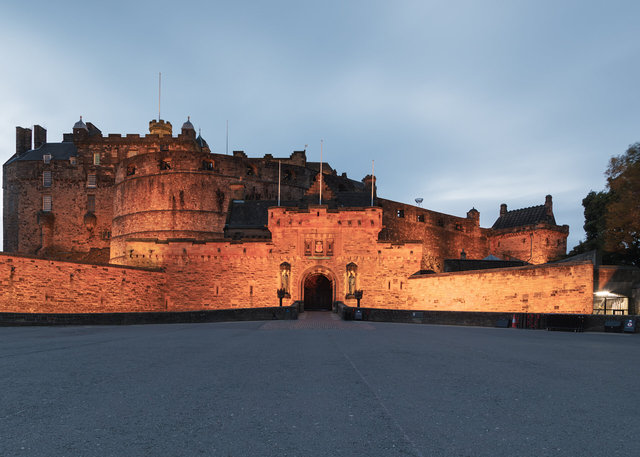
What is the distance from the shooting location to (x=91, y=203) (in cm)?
4578

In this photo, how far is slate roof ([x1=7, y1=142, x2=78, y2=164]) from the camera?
1849 inches

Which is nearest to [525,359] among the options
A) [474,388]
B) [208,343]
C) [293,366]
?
[474,388]

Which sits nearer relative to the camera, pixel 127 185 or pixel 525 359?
pixel 525 359

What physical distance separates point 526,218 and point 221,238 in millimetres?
41535

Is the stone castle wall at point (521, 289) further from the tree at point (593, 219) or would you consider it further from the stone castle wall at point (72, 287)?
the stone castle wall at point (72, 287)

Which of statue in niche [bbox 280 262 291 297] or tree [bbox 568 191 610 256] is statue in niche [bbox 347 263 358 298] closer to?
statue in niche [bbox 280 262 291 297]

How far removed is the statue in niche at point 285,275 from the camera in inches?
1050

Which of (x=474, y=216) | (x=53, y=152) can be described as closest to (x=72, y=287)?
(x=53, y=152)

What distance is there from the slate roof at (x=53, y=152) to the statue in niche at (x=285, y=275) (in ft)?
121

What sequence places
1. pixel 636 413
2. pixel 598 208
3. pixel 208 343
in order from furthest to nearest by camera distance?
1. pixel 598 208
2. pixel 208 343
3. pixel 636 413

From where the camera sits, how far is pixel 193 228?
39.5 metres

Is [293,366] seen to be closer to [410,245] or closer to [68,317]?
[68,317]

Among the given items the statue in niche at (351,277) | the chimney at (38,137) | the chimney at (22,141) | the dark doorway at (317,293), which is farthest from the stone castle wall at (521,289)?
the chimney at (22,141)

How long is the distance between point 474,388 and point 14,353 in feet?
28.8
